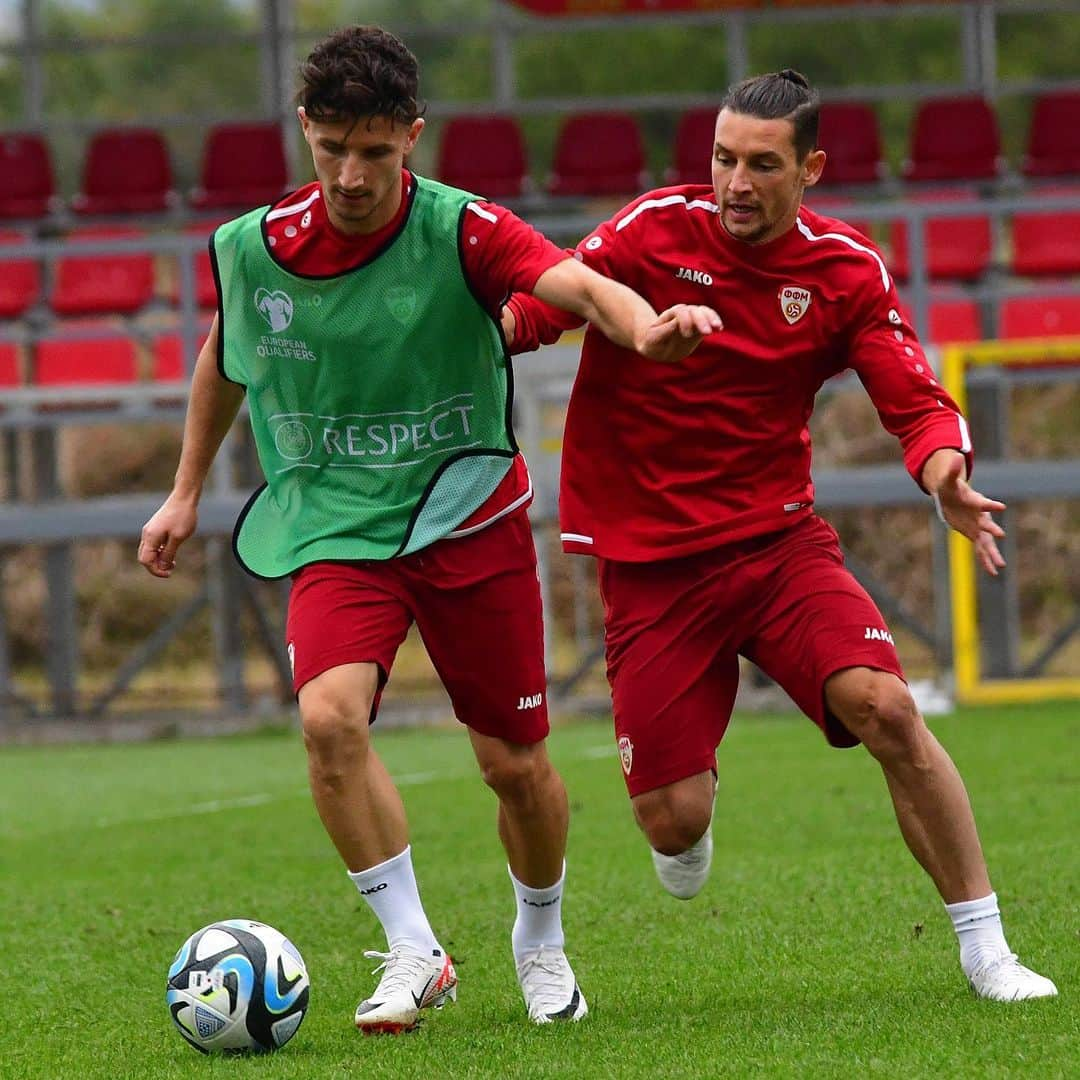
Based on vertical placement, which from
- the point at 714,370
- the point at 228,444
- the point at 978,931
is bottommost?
the point at 978,931

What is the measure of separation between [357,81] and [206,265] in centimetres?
1223

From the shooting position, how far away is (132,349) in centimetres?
1662

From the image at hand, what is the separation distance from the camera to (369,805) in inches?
192

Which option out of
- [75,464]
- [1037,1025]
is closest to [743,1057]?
[1037,1025]

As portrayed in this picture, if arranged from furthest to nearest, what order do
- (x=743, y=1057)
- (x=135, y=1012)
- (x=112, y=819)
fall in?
1. (x=112, y=819)
2. (x=135, y=1012)
3. (x=743, y=1057)

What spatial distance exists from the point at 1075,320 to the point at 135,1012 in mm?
11683

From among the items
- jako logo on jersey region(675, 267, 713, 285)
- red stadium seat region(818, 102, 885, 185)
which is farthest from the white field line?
red stadium seat region(818, 102, 885, 185)

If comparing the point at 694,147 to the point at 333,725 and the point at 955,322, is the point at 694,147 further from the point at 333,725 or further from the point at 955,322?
the point at 333,725

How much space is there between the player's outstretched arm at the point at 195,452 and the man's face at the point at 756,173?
1.27 metres

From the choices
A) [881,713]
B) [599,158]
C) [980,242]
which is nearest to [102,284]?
[599,158]

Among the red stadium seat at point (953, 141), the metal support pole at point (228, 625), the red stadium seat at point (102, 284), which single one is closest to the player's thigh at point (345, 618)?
the metal support pole at point (228, 625)

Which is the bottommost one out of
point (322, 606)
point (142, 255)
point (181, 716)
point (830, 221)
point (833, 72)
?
point (181, 716)

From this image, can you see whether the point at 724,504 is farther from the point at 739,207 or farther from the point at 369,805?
the point at 369,805

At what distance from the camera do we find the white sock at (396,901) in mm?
4883
